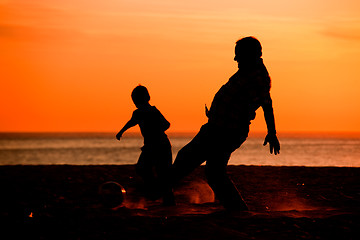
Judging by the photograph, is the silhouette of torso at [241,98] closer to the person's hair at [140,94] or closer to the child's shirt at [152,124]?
the child's shirt at [152,124]

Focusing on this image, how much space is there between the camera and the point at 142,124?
1003 centimetres

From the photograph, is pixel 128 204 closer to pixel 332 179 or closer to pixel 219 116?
pixel 219 116

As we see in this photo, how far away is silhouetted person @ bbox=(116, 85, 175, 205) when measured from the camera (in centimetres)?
986

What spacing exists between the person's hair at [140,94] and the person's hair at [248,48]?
219cm

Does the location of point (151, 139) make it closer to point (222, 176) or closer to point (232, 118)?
point (222, 176)

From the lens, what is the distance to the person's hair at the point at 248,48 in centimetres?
821

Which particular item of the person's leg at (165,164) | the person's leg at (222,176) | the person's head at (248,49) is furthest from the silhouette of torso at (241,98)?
the person's leg at (165,164)

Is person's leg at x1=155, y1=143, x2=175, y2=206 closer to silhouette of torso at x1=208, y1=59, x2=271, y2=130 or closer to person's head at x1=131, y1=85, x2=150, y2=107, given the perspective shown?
person's head at x1=131, y1=85, x2=150, y2=107

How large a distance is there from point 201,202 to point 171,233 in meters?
4.18

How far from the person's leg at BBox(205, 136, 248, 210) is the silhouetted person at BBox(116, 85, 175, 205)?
4.96 ft

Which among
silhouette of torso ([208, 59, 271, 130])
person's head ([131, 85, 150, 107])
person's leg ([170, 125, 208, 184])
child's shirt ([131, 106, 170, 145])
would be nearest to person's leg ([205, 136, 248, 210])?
person's leg ([170, 125, 208, 184])

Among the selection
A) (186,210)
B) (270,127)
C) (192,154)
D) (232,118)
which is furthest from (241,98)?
(186,210)

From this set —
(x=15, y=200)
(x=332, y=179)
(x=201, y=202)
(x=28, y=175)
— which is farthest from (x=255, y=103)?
(x=28, y=175)

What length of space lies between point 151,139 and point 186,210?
4.28ft
